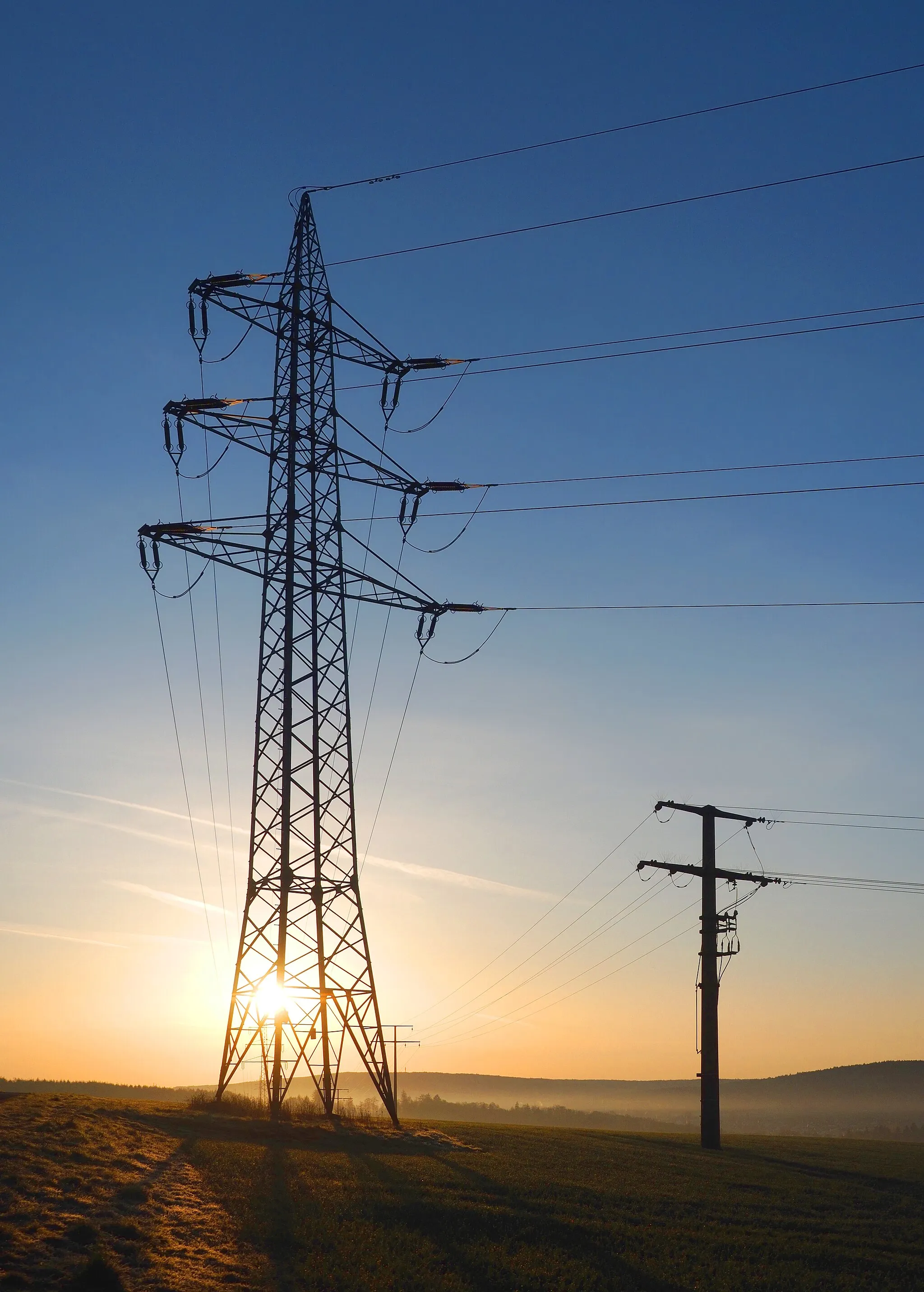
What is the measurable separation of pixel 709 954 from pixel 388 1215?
23628 mm

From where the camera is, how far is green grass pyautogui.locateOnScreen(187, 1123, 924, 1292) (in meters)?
20.2

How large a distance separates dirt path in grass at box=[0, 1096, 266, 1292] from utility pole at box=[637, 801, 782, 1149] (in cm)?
2191

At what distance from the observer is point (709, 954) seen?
146 ft

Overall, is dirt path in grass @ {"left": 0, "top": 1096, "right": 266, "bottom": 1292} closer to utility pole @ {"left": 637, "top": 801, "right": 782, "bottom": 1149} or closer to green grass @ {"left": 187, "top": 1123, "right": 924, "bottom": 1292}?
green grass @ {"left": 187, "top": 1123, "right": 924, "bottom": 1292}

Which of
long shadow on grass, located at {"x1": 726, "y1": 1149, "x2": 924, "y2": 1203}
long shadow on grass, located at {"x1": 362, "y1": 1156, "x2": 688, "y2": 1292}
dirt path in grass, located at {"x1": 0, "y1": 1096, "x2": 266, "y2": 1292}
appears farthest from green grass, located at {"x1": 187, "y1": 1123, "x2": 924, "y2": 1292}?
dirt path in grass, located at {"x1": 0, "y1": 1096, "x2": 266, "y2": 1292}

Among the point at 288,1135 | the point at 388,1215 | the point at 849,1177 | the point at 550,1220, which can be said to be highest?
the point at 288,1135

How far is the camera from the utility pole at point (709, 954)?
4425 cm

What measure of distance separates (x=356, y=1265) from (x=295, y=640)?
19.8 metres

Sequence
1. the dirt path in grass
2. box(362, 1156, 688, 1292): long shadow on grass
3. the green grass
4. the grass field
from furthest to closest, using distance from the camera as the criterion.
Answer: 1. the green grass
2. box(362, 1156, 688, 1292): long shadow on grass
3. the grass field
4. the dirt path in grass

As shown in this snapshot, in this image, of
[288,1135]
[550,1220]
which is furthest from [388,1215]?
[288,1135]

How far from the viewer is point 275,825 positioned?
1377 inches

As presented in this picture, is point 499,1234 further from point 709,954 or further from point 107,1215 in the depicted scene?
point 709,954

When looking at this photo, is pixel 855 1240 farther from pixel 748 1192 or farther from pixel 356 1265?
pixel 356 1265

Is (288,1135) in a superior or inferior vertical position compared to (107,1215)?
superior
